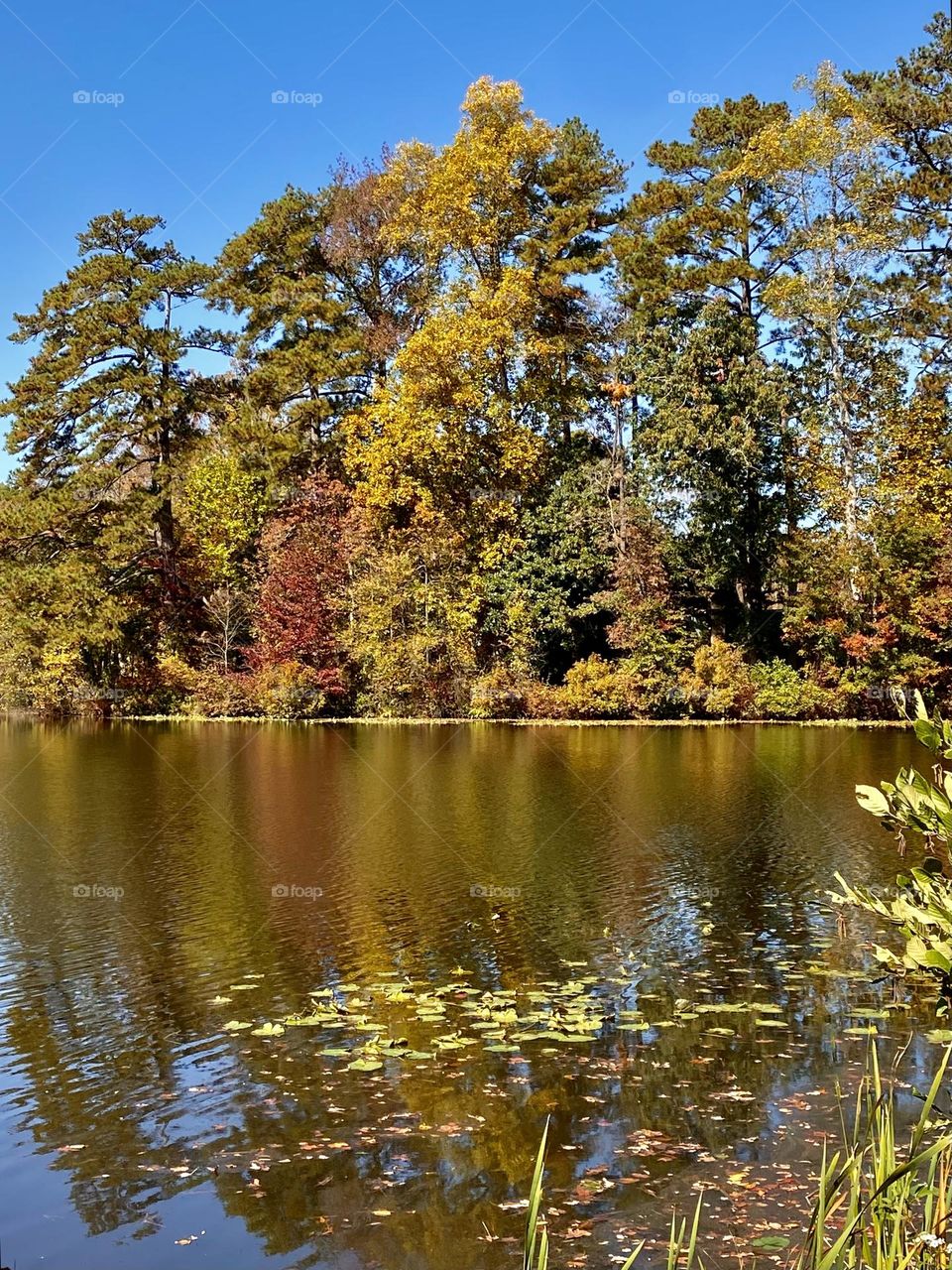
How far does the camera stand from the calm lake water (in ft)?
16.5

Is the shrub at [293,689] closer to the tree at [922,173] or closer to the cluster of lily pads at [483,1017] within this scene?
the tree at [922,173]

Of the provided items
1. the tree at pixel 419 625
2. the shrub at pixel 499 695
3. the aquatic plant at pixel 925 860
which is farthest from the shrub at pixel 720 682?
the aquatic plant at pixel 925 860

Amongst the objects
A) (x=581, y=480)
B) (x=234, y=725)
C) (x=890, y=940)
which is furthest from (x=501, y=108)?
(x=890, y=940)

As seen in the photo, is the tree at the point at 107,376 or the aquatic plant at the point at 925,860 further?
the tree at the point at 107,376

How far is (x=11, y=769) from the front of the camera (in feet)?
75.3

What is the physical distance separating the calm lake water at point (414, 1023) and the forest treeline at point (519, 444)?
1659cm

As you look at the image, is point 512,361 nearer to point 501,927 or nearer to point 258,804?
point 258,804

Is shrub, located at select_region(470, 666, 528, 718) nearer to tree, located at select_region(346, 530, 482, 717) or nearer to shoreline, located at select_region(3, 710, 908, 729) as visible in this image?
shoreline, located at select_region(3, 710, 908, 729)

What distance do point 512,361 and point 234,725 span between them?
46.9 feet

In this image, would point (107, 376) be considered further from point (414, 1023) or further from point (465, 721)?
point (414, 1023)

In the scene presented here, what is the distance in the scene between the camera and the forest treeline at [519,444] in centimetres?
3170

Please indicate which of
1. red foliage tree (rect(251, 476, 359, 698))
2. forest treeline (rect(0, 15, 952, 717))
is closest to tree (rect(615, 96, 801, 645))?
forest treeline (rect(0, 15, 952, 717))

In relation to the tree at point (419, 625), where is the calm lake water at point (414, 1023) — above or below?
below

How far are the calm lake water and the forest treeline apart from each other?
1659cm
